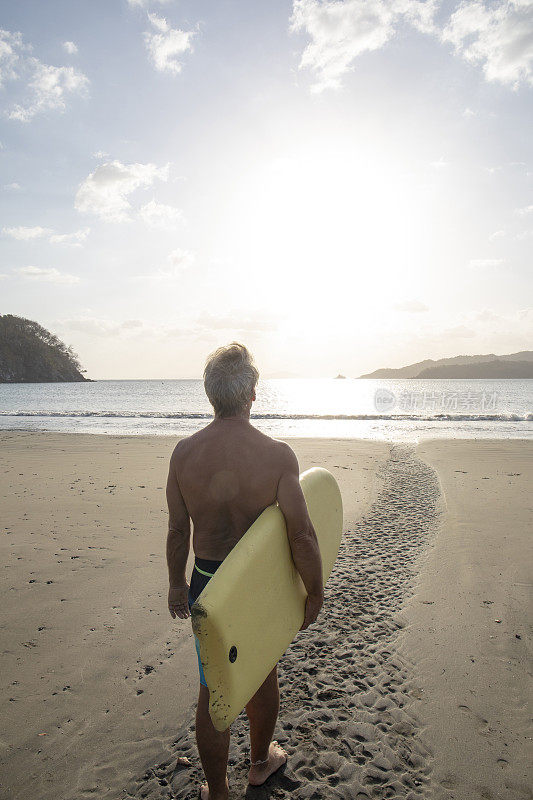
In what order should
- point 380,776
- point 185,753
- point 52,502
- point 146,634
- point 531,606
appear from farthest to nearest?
1. point 52,502
2. point 531,606
3. point 146,634
4. point 185,753
5. point 380,776

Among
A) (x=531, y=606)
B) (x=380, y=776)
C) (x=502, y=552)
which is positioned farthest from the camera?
(x=502, y=552)

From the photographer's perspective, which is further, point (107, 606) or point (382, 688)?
point (107, 606)

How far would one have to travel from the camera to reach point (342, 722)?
246 centimetres

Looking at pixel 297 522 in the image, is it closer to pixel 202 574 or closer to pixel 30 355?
pixel 202 574

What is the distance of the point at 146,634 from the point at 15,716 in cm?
100

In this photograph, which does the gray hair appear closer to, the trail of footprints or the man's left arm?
the man's left arm

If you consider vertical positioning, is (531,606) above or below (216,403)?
below

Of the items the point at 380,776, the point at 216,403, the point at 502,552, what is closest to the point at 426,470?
the point at 502,552

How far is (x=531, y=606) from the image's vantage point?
376cm

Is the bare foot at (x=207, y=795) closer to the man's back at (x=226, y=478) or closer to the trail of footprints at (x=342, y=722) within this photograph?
the trail of footprints at (x=342, y=722)

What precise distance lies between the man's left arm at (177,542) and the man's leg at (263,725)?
1.72ft

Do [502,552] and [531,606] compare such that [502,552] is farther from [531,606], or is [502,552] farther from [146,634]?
[146,634]

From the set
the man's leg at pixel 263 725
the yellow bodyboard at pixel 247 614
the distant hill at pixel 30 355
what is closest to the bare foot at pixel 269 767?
the man's leg at pixel 263 725

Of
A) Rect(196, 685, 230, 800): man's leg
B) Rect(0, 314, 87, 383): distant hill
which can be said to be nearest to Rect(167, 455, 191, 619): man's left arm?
Rect(196, 685, 230, 800): man's leg
